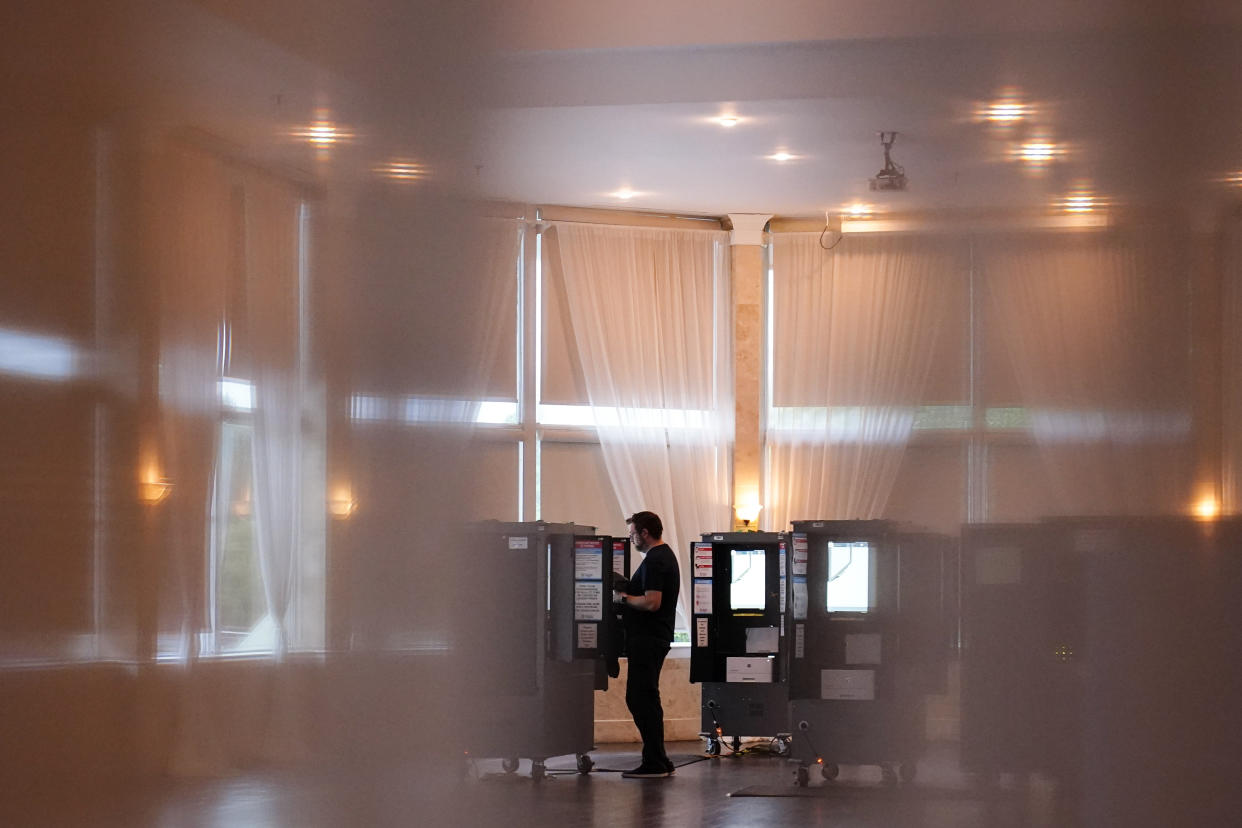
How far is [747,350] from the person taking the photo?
10.6 metres

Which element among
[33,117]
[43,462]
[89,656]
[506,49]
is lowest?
[89,656]

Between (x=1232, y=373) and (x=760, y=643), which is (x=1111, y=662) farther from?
(x=760, y=643)

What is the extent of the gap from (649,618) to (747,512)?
125 inches

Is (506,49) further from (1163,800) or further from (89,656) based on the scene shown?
(1163,800)

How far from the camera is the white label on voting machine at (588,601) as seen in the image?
7629mm

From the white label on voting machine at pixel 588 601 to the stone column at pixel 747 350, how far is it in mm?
2965

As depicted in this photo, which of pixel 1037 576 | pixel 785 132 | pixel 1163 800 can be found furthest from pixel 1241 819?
pixel 785 132

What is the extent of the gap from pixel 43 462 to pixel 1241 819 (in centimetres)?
275

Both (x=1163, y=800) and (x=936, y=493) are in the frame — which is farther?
(x=936, y=493)

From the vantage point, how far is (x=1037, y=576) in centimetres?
294

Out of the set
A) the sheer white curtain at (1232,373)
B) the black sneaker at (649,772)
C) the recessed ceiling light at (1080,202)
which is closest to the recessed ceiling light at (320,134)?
the recessed ceiling light at (1080,202)

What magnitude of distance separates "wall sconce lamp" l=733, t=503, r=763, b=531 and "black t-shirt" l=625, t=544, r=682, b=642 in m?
3.00

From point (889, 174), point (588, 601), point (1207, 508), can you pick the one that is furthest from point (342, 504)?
point (588, 601)

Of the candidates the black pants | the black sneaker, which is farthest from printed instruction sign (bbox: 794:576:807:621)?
the black sneaker
